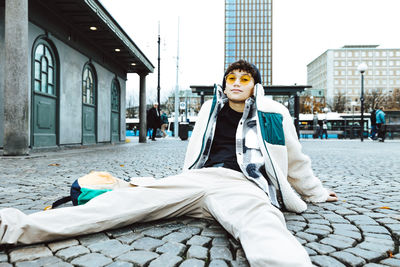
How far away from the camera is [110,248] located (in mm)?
1971

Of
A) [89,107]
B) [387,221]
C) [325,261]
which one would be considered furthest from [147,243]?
[89,107]

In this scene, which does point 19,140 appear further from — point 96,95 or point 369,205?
point 369,205

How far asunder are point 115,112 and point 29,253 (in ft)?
48.7

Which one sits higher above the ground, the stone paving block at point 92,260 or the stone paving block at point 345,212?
the stone paving block at point 92,260

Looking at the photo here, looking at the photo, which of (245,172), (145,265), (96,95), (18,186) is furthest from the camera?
(96,95)

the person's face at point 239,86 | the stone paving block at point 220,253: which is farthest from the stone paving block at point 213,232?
the person's face at point 239,86

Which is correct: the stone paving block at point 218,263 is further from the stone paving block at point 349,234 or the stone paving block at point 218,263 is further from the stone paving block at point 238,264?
the stone paving block at point 349,234

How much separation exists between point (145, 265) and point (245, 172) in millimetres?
1041

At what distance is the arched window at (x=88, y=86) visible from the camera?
12.5 metres

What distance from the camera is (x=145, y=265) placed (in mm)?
1750

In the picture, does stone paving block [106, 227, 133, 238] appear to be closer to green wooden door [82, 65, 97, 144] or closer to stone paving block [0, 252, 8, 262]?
stone paving block [0, 252, 8, 262]

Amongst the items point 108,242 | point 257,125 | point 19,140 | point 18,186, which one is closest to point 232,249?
point 108,242

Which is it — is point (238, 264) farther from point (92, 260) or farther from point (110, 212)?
point (110, 212)

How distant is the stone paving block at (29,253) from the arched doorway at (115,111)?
14.1 m
